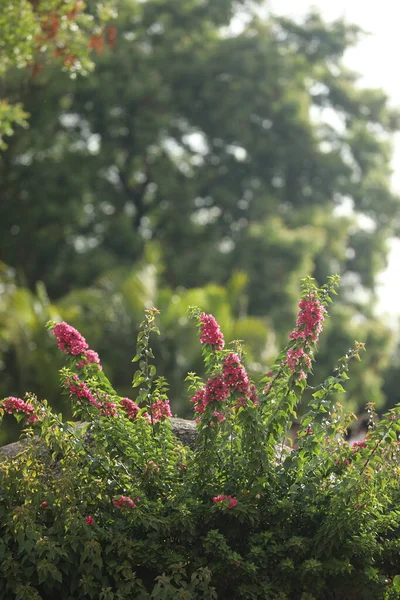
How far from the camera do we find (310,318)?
519 centimetres

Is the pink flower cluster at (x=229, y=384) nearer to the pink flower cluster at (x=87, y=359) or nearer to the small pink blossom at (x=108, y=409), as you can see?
the small pink blossom at (x=108, y=409)

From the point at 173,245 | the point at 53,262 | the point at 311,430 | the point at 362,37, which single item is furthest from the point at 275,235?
the point at 311,430

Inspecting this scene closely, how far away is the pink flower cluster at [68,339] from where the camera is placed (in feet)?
17.2

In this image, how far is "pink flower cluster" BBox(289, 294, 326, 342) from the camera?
5.18m

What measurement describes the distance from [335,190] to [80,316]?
476 inches

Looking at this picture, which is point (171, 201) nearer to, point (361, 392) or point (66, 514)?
point (361, 392)

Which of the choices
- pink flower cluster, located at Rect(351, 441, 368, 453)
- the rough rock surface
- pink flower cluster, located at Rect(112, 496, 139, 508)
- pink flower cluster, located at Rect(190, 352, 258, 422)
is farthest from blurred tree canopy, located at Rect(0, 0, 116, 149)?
pink flower cluster, located at Rect(112, 496, 139, 508)

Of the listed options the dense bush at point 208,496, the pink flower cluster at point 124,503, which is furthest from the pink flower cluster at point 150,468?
the pink flower cluster at point 124,503

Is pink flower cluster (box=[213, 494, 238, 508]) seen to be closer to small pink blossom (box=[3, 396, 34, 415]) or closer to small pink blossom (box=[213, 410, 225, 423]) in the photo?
small pink blossom (box=[213, 410, 225, 423])

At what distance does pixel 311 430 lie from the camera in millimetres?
5324

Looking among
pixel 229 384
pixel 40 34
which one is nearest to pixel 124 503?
pixel 229 384

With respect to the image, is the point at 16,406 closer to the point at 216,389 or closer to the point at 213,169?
the point at 216,389

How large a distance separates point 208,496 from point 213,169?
21823 mm

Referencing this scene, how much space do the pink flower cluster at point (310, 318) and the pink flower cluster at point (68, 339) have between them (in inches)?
45.5
